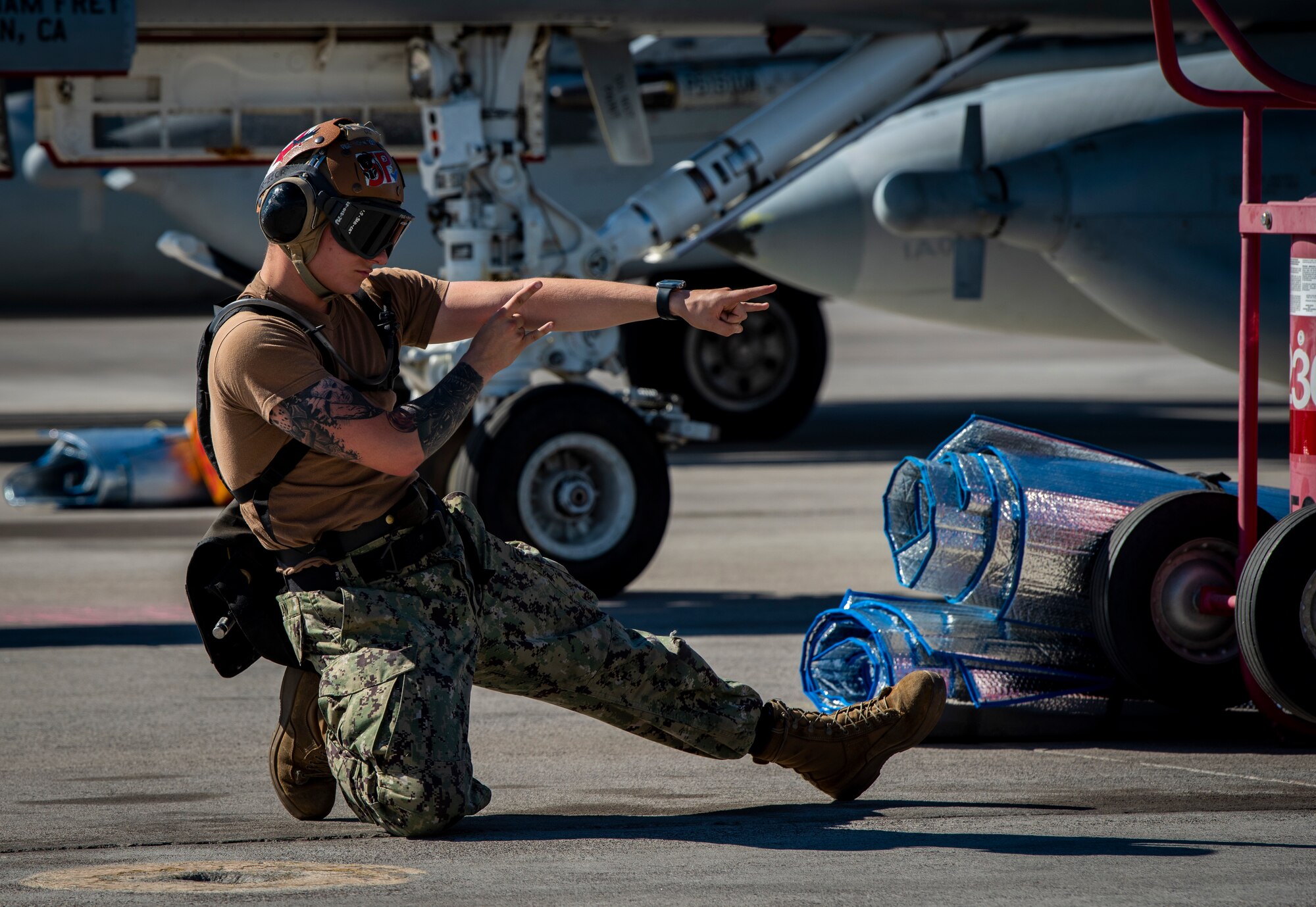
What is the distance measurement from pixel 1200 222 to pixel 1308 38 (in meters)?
1.28

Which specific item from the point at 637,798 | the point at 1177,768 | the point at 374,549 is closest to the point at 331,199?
→ the point at 374,549

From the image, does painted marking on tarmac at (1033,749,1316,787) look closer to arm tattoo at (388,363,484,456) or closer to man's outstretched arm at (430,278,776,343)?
man's outstretched arm at (430,278,776,343)

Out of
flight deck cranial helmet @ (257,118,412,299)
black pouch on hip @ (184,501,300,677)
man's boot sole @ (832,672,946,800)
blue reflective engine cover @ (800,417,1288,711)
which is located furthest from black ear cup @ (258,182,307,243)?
blue reflective engine cover @ (800,417,1288,711)

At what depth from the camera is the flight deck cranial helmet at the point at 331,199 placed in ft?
15.4

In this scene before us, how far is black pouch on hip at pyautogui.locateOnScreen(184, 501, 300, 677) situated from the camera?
4809mm

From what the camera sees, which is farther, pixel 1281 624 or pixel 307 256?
pixel 1281 624

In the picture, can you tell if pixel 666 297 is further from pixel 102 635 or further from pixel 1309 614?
pixel 102 635

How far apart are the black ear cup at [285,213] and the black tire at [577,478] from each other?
380 centimetres

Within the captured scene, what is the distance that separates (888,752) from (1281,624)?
1.20 metres

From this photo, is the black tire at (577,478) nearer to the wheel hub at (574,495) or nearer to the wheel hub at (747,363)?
the wheel hub at (574,495)

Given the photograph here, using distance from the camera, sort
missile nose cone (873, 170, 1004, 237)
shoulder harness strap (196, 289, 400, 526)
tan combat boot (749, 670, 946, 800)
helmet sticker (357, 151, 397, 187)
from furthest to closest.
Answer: missile nose cone (873, 170, 1004, 237) < tan combat boot (749, 670, 946, 800) < helmet sticker (357, 151, 397, 187) < shoulder harness strap (196, 289, 400, 526)

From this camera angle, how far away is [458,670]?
4668 millimetres

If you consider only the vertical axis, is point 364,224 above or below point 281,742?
above

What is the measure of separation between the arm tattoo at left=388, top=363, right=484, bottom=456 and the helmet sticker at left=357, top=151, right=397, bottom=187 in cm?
54
